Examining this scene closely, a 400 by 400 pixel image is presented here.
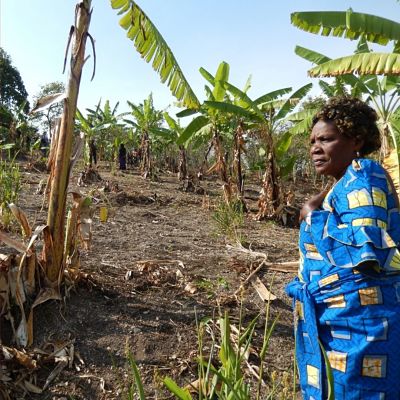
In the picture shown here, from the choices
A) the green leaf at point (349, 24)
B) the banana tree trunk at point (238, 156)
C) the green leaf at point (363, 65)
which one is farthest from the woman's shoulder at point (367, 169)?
the banana tree trunk at point (238, 156)

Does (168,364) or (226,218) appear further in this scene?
(226,218)

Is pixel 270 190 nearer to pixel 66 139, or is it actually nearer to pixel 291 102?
pixel 291 102

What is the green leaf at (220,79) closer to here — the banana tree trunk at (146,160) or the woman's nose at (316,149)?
the banana tree trunk at (146,160)

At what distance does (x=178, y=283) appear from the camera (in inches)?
141

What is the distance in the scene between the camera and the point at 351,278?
1.40 meters

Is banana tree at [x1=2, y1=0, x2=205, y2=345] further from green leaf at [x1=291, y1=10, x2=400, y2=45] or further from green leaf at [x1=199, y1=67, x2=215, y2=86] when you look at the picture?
green leaf at [x1=199, y1=67, x2=215, y2=86]

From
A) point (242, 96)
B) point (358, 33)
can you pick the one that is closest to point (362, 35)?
point (358, 33)

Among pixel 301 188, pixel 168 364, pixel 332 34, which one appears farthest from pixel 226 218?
pixel 301 188

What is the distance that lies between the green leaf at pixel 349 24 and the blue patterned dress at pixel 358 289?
4.14 metres

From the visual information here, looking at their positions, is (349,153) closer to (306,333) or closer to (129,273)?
(306,333)

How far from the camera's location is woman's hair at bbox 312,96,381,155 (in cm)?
155

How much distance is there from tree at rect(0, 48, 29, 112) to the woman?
29.9 m

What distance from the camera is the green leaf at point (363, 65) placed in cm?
452

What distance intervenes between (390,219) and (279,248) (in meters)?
4.13
